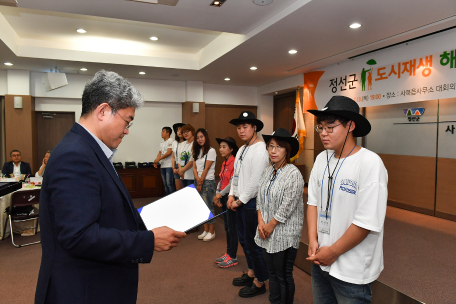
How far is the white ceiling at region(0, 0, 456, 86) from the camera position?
142 inches

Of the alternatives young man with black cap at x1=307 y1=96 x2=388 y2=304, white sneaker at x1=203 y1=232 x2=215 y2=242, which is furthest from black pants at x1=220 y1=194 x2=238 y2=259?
young man with black cap at x1=307 y1=96 x2=388 y2=304

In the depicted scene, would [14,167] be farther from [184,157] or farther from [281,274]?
[281,274]

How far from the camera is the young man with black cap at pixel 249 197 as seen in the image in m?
2.60

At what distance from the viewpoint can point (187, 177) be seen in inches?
186

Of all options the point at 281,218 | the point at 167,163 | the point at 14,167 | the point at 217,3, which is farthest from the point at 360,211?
the point at 14,167

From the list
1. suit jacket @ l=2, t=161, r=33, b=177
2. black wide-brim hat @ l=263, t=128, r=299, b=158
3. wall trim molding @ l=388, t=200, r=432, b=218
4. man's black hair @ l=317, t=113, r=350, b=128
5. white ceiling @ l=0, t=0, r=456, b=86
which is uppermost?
white ceiling @ l=0, t=0, r=456, b=86

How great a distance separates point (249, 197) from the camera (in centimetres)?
260

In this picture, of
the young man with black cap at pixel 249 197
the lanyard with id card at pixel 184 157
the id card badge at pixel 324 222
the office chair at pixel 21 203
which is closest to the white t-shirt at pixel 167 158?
the lanyard with id card at pixel 184 157

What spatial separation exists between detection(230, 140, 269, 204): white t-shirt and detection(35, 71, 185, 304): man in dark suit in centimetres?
154

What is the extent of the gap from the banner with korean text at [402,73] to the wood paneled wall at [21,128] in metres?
6.79

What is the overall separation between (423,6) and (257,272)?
137 inches

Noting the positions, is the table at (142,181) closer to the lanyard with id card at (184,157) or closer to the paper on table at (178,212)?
the lanyard with id card at (184,157)

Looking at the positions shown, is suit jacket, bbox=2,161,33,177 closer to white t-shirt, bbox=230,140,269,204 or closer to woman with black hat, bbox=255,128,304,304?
white t-shirt, bbox=230,140,269,204

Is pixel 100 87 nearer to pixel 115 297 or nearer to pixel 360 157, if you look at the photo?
pixel 115 297
